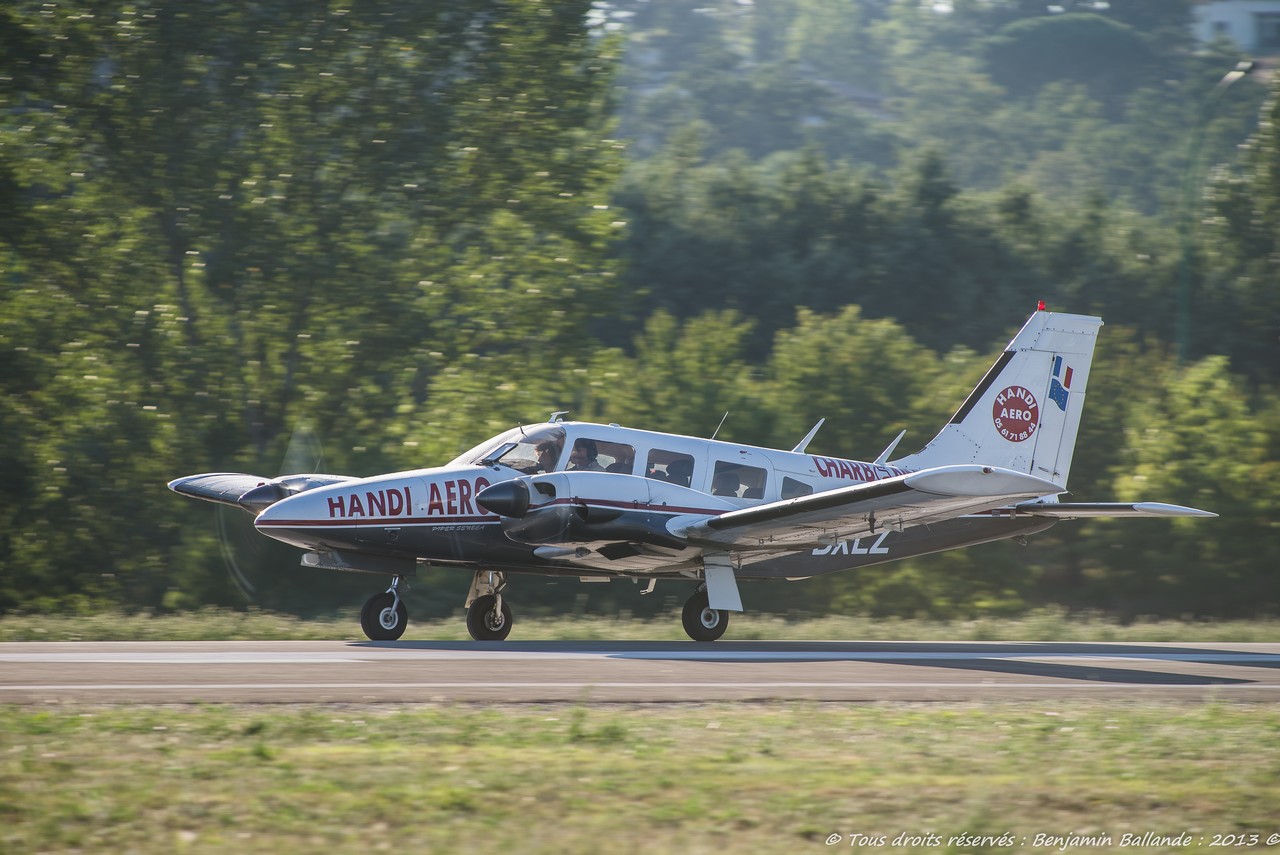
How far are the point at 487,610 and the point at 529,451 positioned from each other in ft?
7.31

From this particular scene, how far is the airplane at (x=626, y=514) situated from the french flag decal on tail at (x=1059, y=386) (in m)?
1.64

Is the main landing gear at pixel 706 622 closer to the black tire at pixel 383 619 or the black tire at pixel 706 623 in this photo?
the black tire at pixel 706 623

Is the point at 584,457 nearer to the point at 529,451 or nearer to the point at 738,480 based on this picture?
the point at 529,451

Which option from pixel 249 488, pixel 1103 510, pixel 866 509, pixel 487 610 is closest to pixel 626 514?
pixel 487 610

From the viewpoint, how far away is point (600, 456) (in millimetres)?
16562

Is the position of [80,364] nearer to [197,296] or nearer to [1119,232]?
[197,296]

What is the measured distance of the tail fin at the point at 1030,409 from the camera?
1912 cm

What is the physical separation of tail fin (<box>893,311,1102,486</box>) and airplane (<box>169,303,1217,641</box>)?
1.08m

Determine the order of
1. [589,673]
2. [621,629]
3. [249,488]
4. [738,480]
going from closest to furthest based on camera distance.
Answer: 1. [589,673]
2. [738,480]
3. [249,488]
4. [621,629]

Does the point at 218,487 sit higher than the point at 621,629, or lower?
higher

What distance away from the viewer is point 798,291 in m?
49.7

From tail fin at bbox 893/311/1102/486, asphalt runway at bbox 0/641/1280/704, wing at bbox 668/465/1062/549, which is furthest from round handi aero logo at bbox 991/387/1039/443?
asphalt runway at bbox 0/641/1280/704

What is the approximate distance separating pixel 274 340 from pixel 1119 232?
4058cm

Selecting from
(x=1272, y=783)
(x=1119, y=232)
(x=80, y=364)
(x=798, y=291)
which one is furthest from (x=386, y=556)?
(x=1119, y=232)
